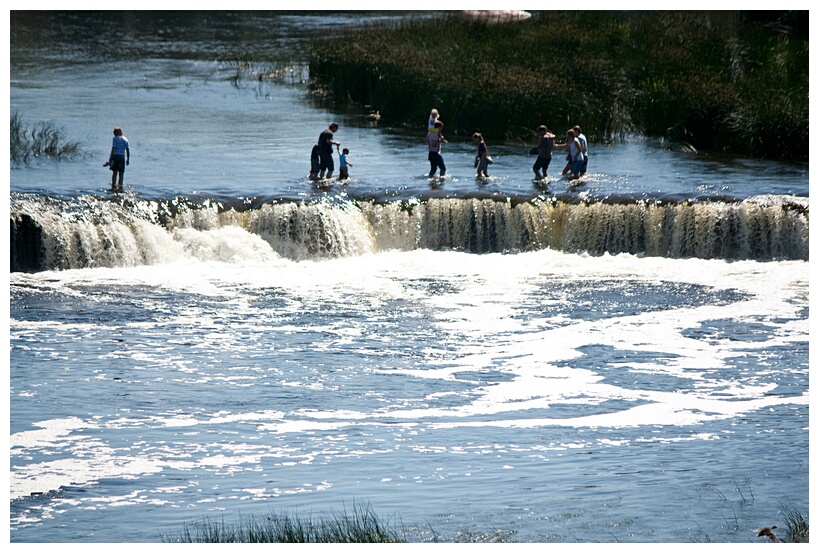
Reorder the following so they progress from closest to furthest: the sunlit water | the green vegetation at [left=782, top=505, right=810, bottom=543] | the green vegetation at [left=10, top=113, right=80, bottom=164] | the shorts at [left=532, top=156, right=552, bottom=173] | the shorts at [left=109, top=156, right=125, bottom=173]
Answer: the green vegetation at [left=782, top=505, right=810, bottom=543]
the sunlit water
the shorts at [left=109, top=156, right=125, bottom=173]
the shorts at [left=532, top=156, right=552, bottom=173]
the green vegetation at [left=10, top=113, right=80, bottom=164]

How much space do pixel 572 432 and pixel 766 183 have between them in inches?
661

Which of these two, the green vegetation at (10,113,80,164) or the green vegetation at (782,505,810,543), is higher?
the green vegetation at (10,113,80,164)

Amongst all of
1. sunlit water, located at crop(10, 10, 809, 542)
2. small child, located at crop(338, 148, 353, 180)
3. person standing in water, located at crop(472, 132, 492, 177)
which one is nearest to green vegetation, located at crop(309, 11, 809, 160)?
sunlit water, located at crop(10, 10, 809, 542)

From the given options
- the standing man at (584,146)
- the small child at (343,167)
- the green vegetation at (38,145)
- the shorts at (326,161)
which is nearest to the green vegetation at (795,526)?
the standing man at (584,146)

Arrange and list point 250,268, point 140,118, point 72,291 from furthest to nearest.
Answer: point 140,118 < point 250,268 < point 72,291

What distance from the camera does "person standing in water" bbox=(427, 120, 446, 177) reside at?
32156mm

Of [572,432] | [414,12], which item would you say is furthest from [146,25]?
[572,432]

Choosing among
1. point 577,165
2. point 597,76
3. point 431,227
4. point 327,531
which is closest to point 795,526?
point 327,531

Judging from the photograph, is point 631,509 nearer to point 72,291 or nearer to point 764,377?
point 764,377

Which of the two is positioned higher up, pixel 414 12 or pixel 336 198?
pixel 414 12

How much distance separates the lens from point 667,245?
1176 inches

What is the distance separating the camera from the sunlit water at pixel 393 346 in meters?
14.8

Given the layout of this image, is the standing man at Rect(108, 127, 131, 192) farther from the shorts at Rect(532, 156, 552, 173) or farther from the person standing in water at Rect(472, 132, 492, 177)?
the shorts at Rect(532, 156, 552, 173)

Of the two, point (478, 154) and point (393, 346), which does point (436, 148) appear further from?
point (393, 346)
